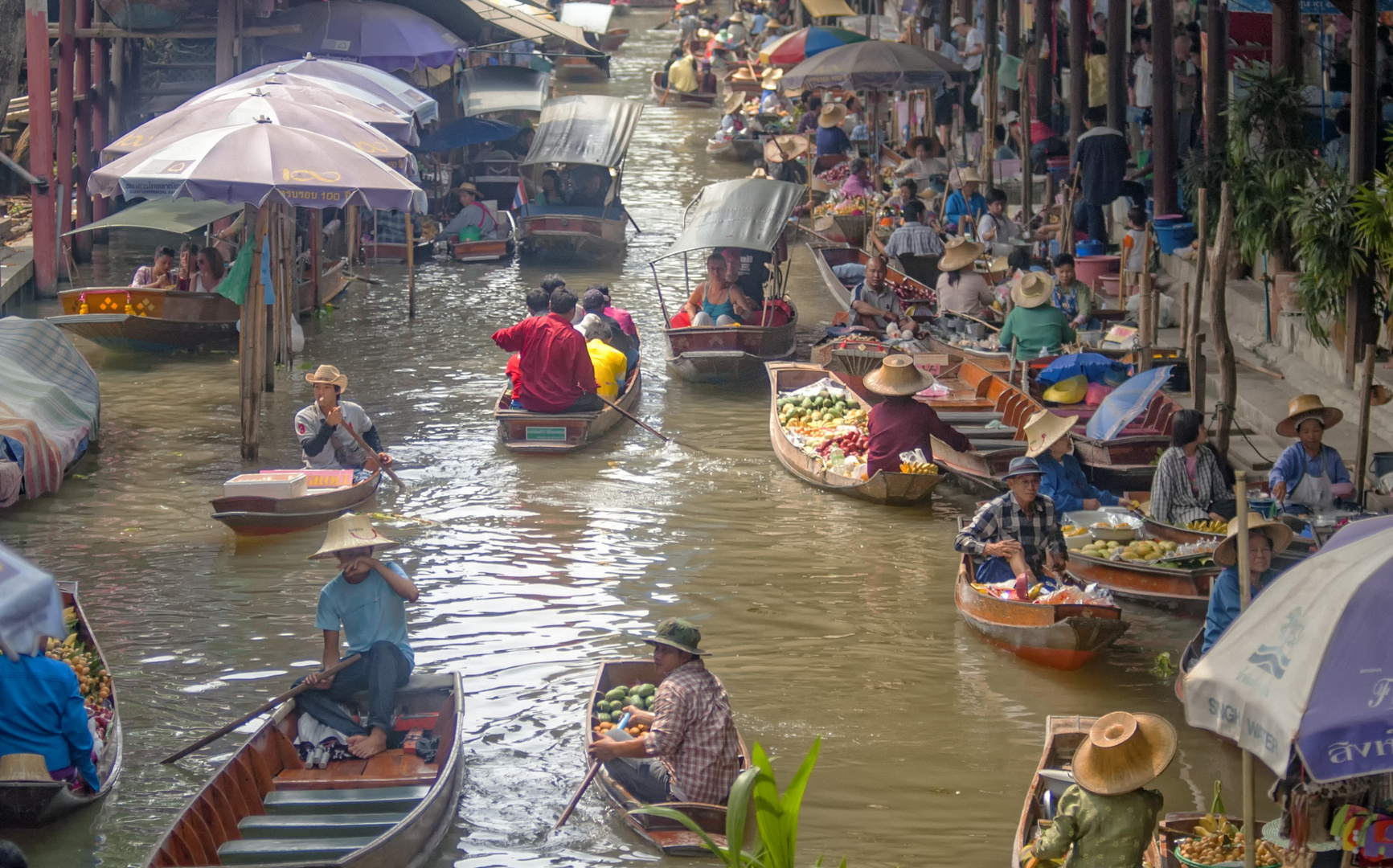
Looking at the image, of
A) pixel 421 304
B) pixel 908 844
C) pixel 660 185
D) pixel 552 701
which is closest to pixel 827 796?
pixel 908 844

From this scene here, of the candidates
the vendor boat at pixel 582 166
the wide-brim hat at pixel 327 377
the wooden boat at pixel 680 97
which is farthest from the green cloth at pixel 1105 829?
the wooden boat at pixel 680 97

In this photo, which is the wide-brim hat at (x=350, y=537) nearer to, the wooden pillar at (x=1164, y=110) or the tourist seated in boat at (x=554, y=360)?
the tourist seated in boat at (x=554, y=360)

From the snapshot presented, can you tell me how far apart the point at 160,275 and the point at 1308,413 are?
39.8 ft

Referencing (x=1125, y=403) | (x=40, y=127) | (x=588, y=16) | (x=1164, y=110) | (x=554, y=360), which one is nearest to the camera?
(x=1125, y=403)

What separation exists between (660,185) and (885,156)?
17.6 ft

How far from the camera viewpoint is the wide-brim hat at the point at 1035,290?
13.9m

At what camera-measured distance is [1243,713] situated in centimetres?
466

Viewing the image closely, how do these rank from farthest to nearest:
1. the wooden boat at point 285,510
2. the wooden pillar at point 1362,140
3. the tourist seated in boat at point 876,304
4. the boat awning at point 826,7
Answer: the boat awning at point 826,7, the tourist seated in boat at point 876,304, the wooden pillar at point 1362,140, the wooden boat at point 285,510

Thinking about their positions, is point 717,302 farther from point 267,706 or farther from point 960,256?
point 267,706

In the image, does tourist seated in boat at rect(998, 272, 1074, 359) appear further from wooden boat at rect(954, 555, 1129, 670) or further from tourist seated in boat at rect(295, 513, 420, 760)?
tourist seated in boat at rect(295, 513, 420, 760)

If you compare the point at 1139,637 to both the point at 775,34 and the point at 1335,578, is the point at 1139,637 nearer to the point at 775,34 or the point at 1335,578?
the point at 1335,578

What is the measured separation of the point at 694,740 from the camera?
7.04 meters

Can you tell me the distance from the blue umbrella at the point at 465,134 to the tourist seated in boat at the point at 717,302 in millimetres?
8755

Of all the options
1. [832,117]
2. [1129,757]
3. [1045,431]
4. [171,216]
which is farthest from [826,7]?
[1129,757]
